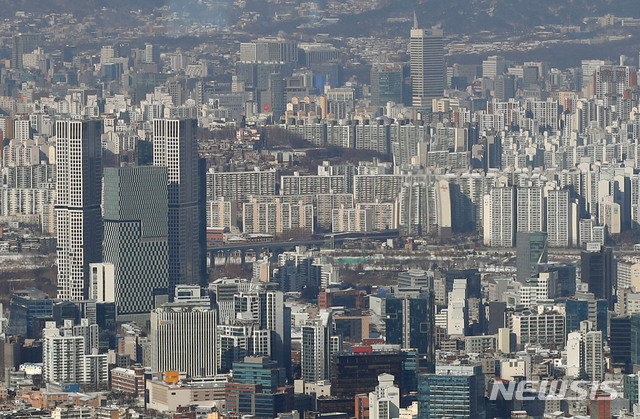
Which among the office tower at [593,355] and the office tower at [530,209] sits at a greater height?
the office tower at [530,209]

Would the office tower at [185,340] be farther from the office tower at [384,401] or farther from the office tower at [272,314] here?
the office tower at [384,401]

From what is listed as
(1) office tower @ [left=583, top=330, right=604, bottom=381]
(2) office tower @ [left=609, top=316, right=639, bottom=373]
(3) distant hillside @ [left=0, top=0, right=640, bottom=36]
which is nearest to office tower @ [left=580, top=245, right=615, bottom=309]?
(2) office tower @ [left=609, top=316, right=639, bottom=373]

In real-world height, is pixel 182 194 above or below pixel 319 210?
above

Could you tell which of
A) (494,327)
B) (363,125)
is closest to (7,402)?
(494,327)

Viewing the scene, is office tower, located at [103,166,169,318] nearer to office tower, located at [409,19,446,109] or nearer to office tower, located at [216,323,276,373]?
office tower, located at [216,323,276,373]

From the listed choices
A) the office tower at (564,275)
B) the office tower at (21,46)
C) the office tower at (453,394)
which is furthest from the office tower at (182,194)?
the office tower at (21,46)

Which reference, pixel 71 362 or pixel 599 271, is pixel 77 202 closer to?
pixel 599 271
